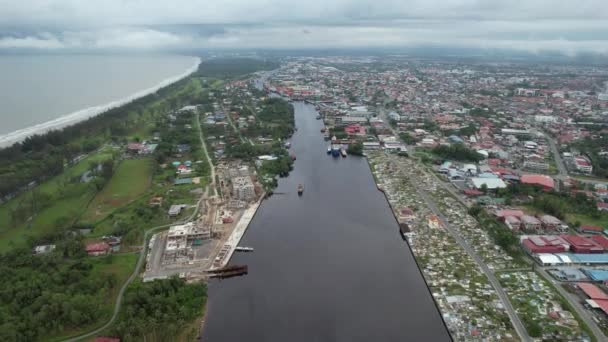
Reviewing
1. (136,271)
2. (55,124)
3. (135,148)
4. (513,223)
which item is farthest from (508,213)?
(55,124)

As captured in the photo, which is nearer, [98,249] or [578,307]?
[578,307]

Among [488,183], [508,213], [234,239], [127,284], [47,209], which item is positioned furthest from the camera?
[488,183]

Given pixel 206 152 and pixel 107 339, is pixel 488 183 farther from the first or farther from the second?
pixel 107 339

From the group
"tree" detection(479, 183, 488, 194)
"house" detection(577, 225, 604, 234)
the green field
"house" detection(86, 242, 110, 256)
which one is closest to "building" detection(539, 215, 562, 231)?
"house" detection(577, 225, 604, 234)

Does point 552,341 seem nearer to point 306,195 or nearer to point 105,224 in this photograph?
point 306,195

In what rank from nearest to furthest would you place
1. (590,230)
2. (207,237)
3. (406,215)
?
(207,237), (590,230), (406,215)

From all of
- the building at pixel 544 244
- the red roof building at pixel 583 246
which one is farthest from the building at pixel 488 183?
the red roof building at pixel 583 246

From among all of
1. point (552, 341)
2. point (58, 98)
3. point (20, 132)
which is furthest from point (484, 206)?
point (58, 98)
